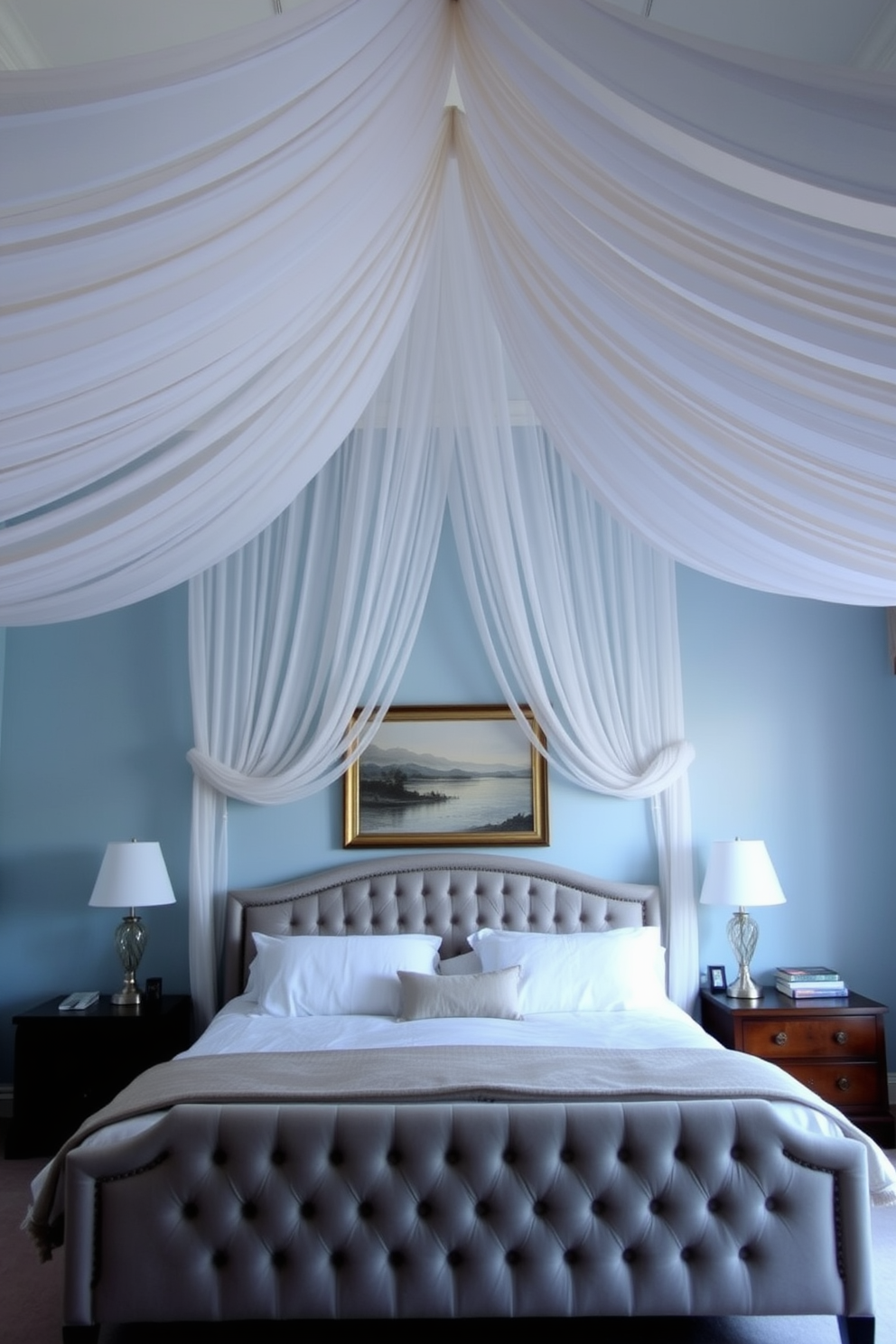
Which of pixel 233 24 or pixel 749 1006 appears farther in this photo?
pixel 749 1006

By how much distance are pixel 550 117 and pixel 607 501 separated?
142cm

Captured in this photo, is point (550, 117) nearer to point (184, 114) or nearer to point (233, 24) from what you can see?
point (184, 114)

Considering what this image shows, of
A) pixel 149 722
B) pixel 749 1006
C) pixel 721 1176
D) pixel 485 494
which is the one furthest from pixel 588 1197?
pixel 149 722

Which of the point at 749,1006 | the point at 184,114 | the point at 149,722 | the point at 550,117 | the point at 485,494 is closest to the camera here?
the point at 184,114

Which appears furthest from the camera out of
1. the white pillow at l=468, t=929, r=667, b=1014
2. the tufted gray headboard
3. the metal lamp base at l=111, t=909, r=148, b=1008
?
the tufted gray headboard

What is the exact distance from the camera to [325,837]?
482cm

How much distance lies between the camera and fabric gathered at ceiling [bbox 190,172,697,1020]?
397 centimetres

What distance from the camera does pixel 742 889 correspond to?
4324 mm

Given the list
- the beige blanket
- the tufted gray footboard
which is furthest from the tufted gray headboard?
the tufted gray footboard

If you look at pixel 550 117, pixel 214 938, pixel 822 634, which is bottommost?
pixel 214 938

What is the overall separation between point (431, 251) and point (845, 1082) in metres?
3.59

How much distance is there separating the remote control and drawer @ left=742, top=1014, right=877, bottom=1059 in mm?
2829

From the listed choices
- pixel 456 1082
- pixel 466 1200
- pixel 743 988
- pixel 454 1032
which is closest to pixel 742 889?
pixel 743 988

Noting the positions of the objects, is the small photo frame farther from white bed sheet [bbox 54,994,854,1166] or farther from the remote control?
the remote control
